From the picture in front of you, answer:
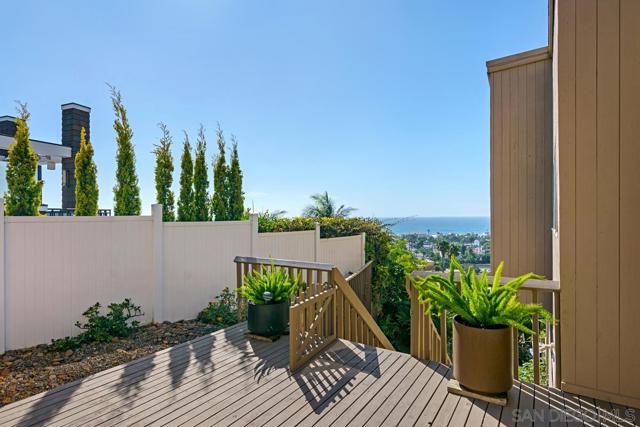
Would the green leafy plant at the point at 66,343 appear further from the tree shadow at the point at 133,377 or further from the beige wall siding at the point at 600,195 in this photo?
the beige wall siding at the point at 600,195

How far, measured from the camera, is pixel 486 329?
2.22 meters

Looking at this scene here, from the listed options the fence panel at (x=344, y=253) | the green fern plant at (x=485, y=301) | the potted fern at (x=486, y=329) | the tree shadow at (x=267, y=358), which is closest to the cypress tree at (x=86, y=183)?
the tree shadow at (x=267, y=358)

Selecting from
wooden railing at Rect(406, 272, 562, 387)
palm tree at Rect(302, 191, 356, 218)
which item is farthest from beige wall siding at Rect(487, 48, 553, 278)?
palm tree at Rect(302, 191, 356, 218)

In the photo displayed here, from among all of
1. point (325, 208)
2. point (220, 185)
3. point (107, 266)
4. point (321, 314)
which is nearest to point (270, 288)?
point (321, 314)

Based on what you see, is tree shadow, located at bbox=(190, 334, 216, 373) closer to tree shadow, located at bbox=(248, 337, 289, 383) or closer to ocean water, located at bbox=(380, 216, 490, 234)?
tree shadow, located at bbox=(248, 337, 289, 383)

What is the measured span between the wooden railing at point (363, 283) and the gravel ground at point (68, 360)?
3491 millimetres

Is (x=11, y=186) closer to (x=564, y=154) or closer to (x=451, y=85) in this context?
(x=564, y=154)

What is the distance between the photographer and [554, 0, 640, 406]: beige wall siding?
218 cm

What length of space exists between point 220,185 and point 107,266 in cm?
270

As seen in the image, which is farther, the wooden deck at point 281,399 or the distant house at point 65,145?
the distant house at point 65,145

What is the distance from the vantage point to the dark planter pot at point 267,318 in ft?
12.1

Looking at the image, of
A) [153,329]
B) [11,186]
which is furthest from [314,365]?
[11,186]

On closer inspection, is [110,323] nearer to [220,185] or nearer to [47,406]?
[47,406]

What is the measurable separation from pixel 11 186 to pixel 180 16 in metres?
3.44
